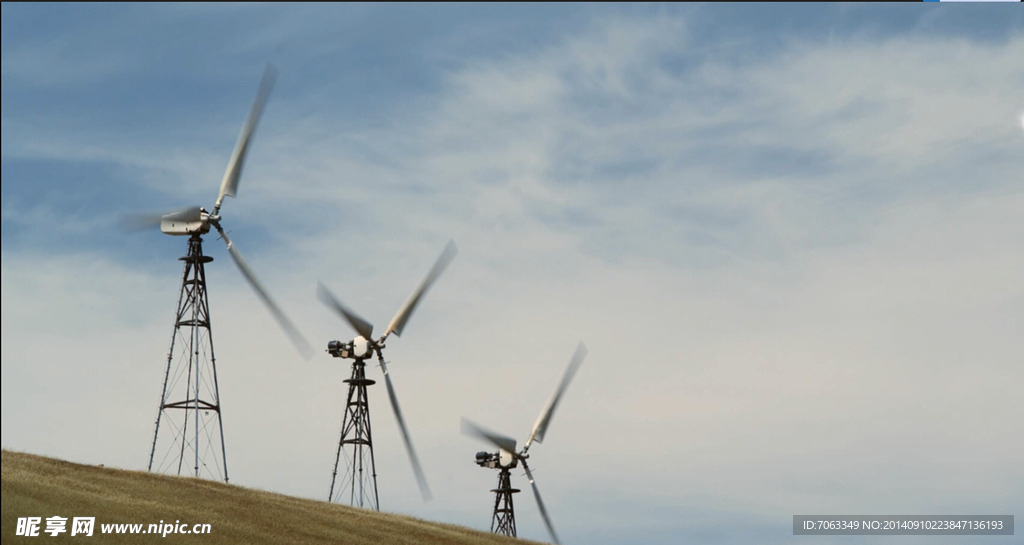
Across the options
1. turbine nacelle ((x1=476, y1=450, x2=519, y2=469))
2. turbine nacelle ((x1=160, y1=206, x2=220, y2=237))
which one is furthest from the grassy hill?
turbine nacelle ((x1=476, y1=450, x2=519, y2=469))

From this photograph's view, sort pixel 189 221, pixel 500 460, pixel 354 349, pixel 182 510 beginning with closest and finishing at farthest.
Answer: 1. pixel 182 510
2. pixel 189 221
3. pixel 354 349
4. pixel 500 460

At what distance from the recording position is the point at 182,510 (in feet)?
207

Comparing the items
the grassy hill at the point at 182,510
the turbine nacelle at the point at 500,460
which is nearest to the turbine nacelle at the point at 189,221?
the grassy hill at the point at 182,510

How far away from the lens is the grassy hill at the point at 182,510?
184 feet

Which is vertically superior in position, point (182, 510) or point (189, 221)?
point (189, 221)

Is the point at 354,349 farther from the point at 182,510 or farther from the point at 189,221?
the point at 182,510

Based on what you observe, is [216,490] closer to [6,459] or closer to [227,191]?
[6,459]

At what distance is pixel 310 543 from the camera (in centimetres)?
6397

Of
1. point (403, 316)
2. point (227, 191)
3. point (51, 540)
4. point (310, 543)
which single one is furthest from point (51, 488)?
point (403, 316)

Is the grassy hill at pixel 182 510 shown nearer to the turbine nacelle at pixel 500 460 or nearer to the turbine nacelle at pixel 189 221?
the turbine nacelle at pixel 189 221

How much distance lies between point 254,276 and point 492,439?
44266 mm

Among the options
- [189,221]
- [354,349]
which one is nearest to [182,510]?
[189,221]

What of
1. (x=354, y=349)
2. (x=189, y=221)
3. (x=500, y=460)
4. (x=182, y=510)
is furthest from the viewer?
(x=500, y=460)

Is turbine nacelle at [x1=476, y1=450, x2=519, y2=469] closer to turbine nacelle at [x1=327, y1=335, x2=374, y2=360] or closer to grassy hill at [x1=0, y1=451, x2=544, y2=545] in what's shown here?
turbine nacelle at [x1=327, y1=335, x2=374, y2=360]
